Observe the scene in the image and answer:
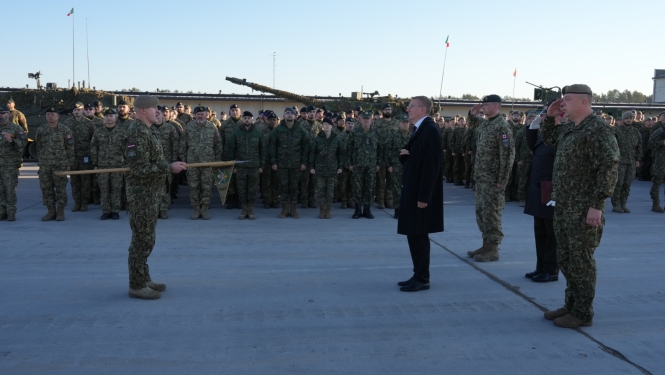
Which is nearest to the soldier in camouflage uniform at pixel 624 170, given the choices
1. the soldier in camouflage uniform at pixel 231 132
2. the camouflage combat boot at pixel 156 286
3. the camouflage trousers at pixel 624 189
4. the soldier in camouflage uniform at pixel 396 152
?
the camouflage trousers at pixel 624 189

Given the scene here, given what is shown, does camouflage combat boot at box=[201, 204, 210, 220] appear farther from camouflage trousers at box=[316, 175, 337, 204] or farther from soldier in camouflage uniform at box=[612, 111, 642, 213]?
soldier in camouflage uniform at box=[612, 111, 642, 213]

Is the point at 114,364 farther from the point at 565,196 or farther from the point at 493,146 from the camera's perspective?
the point at 493,146

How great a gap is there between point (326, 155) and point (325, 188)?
599mm

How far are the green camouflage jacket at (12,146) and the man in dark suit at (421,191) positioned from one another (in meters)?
7.02

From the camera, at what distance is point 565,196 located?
4.58 metres

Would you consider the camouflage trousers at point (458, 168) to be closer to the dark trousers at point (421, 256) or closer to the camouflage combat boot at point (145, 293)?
the dark trousers at point (421, 256)

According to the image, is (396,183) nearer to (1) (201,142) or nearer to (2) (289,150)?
(2) (289,150)

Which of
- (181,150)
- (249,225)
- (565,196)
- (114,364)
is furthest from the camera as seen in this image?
(181,150)

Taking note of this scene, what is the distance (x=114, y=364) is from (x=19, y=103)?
78.6 ft

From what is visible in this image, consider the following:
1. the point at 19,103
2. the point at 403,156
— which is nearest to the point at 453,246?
the point at 403,156

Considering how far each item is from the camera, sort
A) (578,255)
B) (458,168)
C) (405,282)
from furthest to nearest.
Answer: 1. (458,168)
2. (405,282)
3. (578,255)

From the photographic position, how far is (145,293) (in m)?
5.29

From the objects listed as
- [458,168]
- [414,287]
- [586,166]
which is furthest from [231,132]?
[586,166]

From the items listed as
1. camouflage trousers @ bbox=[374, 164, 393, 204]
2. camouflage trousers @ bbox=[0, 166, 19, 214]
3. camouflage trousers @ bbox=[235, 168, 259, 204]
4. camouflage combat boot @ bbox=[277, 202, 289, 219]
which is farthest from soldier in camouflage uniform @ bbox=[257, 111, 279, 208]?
camouflage trousers @ bbox=[0, 166, 19, 214]
